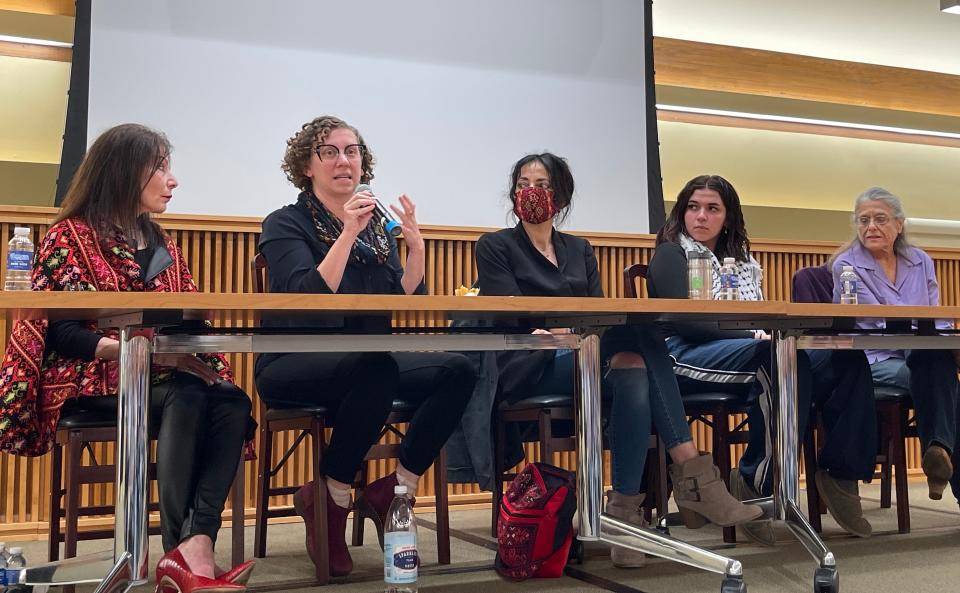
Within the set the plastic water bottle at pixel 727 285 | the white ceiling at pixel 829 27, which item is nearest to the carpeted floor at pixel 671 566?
the plastic water bottle at pixel 727 285

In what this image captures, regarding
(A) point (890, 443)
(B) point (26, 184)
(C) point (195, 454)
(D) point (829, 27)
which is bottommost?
(A) point (890, 443)

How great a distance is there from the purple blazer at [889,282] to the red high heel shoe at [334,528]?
1.99 meters

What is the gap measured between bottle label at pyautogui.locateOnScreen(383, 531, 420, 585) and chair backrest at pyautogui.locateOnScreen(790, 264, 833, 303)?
6.50 ft

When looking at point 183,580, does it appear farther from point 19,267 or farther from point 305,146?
point 305,146

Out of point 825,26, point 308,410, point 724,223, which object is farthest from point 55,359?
point 825,26

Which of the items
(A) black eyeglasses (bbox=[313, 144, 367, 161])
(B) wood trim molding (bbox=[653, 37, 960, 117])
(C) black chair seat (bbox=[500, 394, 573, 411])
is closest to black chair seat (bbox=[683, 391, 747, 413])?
(C) black chair seat (bbox=[500, 394, 573, 411])

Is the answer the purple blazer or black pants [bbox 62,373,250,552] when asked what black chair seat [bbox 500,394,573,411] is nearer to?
black pants [bbox 62,373,250,552]

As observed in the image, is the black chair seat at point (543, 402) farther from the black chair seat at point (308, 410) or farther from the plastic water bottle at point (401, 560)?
the plastic water bottle at point (401, 560)

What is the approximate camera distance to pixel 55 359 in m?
2.29

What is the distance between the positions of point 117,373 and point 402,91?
2497 millimetres

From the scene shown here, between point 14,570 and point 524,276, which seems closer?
point 14,570

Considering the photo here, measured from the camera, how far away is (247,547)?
3.14 metres

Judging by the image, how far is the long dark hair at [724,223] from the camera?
10.6 feet

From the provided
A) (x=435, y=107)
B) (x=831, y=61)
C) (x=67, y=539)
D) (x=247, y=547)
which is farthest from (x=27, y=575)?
(x=831, y=61)
